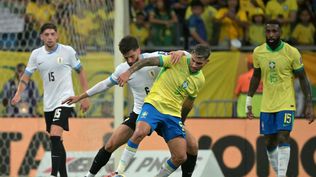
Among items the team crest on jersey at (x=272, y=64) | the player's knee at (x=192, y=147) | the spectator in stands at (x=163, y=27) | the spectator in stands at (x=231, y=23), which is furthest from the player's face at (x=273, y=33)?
the spectator in stands at (x=163, y=27)

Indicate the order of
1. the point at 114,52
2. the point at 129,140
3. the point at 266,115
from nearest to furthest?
1. the point at 129,140
2. the point at 266,115
3. the point at 114,52

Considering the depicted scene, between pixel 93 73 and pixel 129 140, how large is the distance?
4.07 meters

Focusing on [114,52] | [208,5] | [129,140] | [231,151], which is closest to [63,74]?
[114,52]

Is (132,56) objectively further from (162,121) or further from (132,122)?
(132,122)

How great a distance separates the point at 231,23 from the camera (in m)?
17.9

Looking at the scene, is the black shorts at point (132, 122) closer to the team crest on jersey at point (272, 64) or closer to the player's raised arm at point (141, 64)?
the player's raised arm at point (141, 64)

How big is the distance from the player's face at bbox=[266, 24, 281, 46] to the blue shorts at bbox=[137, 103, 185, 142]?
6.78 feet

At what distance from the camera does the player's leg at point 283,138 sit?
41.4ft

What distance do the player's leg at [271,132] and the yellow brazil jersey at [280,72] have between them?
0.11 m

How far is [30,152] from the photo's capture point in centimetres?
1568

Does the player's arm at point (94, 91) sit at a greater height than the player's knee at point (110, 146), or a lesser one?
greater

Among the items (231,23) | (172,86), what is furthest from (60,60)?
(231,23)

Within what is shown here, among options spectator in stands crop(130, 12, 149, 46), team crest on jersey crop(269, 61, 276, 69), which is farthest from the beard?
spectator in stands crop(130, 12, 149, 46)

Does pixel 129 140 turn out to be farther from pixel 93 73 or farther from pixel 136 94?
pixel 93 73
